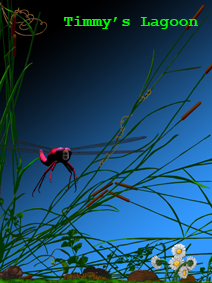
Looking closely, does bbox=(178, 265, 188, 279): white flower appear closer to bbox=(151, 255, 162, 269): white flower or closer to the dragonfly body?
bbox=(151, 255, 162, 269): white flower

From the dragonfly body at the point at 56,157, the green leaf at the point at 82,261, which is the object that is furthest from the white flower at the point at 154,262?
the dragonfly body at the point at 56,157

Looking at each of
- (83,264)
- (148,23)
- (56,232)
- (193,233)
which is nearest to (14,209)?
(56,232)

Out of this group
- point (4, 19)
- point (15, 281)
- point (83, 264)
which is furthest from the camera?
point (4, 19)

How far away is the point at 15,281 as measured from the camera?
0.60 m

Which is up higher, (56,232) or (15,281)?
(56,232)

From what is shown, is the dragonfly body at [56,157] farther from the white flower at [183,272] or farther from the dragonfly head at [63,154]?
the white flower at [183,272]

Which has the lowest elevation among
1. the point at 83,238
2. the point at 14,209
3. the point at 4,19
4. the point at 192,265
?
the point at 192,265

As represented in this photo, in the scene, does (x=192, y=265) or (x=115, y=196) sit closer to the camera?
(x=192, y=265)

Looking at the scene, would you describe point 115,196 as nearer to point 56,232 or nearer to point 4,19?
point 56,232

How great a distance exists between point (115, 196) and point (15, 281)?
0.31 meters

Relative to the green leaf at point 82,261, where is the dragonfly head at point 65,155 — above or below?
above

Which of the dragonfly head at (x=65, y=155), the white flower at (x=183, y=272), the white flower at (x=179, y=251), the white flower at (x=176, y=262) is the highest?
the dragonfly head at (x=65, y=155)

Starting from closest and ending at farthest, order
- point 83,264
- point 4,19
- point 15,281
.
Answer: point 15,281 → point 83,264 → point 4,19

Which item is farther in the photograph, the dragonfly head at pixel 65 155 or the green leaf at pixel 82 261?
the dragonfly head at pixel 65 155
